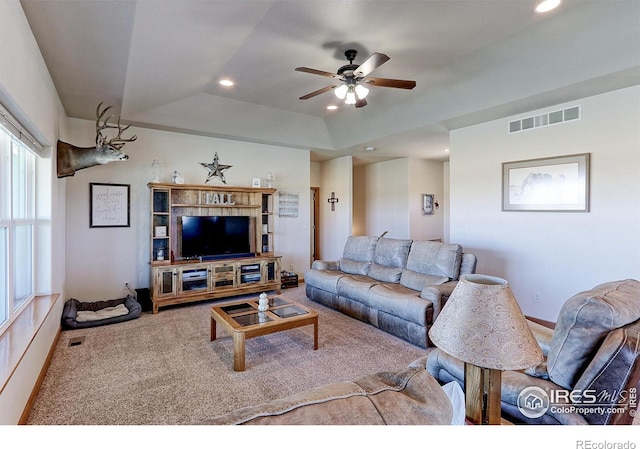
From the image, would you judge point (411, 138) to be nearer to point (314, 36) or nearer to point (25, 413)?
point (314, 36)

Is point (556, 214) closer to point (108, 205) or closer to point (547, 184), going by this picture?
point (547, 184)

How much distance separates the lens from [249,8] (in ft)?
7.47

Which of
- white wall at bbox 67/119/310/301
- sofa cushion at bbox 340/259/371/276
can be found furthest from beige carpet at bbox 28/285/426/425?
white wall at bbox 67/119/310/301

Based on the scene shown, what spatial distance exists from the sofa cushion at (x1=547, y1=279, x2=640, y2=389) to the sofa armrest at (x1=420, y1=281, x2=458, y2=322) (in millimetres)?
1804

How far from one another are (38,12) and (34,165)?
1684 millimetres

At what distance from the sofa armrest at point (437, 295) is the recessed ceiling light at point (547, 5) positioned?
2.65 m

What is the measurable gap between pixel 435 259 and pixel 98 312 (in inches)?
173

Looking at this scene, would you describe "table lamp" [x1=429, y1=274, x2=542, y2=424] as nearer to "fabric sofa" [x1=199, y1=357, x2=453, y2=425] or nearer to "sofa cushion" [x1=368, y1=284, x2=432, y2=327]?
"fabric sofa" [x1=199, y1=357, x2=453, y2=425]

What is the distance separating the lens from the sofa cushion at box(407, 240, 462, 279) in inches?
150

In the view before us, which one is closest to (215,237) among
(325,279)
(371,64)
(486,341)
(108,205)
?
(108,205)

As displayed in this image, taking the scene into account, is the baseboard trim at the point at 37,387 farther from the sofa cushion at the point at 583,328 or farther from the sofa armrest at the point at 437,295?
the sofa armrest at the point at 437,295

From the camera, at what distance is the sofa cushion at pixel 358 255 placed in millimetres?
4895

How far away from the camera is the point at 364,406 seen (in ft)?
2.57
